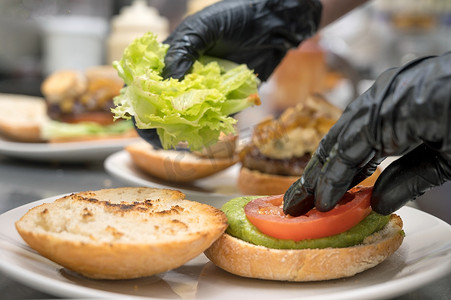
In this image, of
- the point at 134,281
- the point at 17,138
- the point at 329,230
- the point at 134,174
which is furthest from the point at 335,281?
the point at 17,138

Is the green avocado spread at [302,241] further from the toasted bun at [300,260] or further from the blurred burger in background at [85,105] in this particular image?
the blurred burger in background at [85,105]

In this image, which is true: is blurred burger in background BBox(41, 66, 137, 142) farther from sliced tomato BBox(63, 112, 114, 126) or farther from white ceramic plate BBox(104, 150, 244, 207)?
white ceramic plate BBox(104, 150, 244, 207)

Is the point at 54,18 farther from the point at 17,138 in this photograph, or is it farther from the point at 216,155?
the point at 216,155

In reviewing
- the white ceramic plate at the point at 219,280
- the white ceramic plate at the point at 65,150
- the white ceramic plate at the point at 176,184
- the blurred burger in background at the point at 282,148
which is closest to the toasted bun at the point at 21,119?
the white ceramic plate at the point at 65,150

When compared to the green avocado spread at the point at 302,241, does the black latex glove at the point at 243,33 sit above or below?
above

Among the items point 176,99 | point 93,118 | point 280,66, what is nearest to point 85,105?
point 93,118

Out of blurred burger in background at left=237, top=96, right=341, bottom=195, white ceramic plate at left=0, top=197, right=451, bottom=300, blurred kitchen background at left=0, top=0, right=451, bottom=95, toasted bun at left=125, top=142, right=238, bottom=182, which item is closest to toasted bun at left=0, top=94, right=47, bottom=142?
toasted bun at left=125, top=142, right=238, bottom=182

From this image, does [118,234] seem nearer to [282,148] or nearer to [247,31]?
[282,148]
